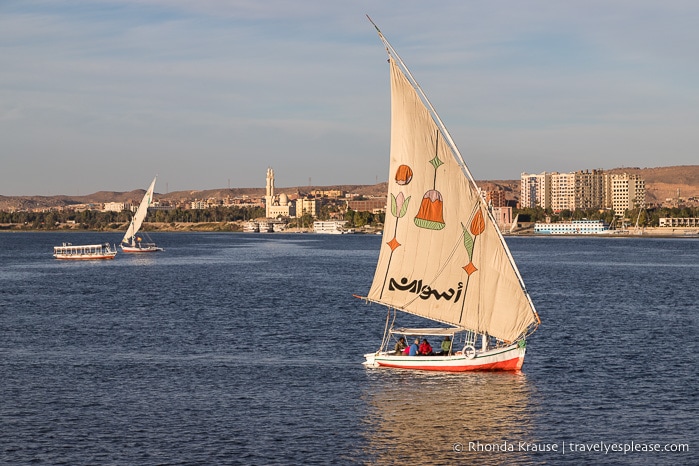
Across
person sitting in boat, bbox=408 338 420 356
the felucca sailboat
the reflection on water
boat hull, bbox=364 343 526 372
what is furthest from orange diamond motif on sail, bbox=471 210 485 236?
the reflection on water

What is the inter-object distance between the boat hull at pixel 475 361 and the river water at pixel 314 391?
0.53 metres

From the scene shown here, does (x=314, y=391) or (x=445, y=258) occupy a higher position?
(x=445, y=258)

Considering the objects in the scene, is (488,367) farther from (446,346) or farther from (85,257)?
(85,257)

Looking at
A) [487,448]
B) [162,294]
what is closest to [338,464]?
[487,448]

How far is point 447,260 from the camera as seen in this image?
48.8 metres

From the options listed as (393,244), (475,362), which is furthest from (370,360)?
(393,244)

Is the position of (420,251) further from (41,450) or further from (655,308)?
(655,308)

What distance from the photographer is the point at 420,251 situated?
1921 inches

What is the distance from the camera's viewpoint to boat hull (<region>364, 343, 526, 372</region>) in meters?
49.7

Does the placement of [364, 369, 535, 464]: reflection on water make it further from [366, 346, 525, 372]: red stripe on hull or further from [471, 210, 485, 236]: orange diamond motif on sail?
[471, 210, 485, 236]: orange diamond motif on sail

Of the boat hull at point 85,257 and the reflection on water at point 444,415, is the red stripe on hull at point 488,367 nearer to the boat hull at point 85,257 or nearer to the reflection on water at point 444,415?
the reflection on water at point 444,415

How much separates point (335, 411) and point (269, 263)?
135 meters

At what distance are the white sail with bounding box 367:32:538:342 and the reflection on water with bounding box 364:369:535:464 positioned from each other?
3097mm

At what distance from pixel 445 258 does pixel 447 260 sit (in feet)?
0.44
